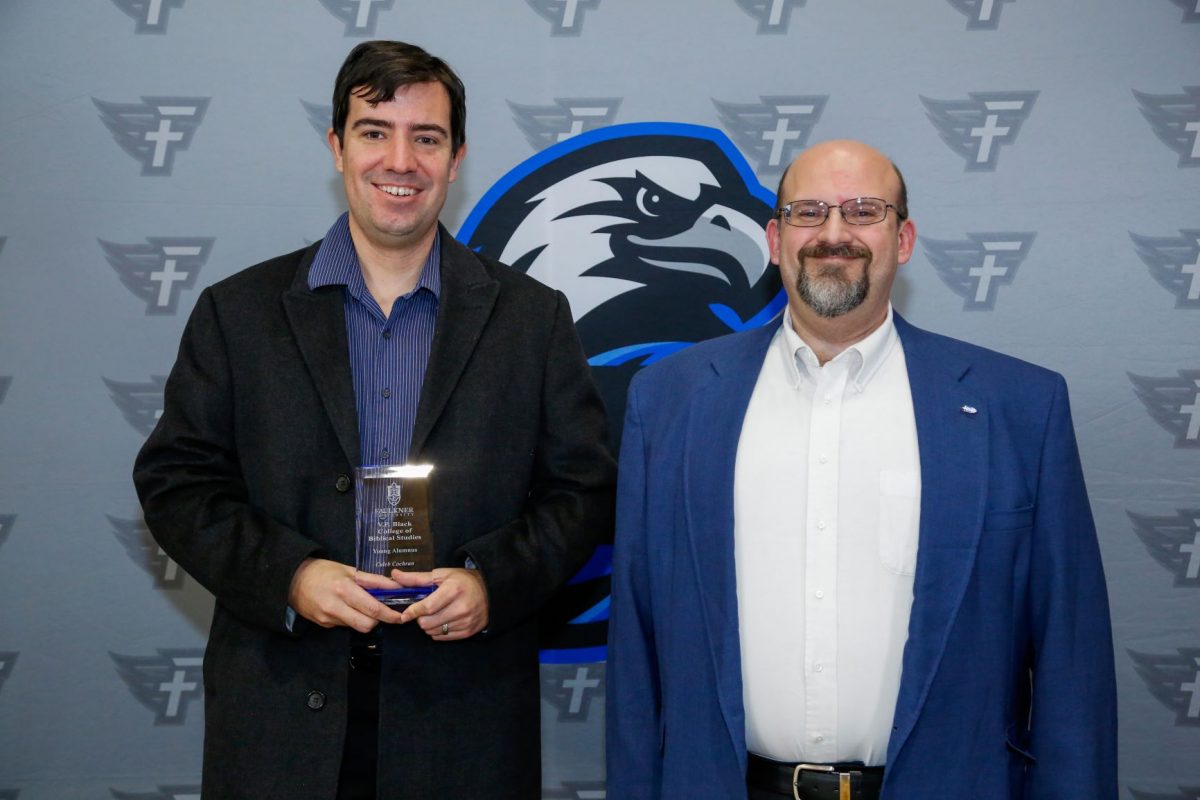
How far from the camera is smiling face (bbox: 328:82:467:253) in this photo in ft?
6.87

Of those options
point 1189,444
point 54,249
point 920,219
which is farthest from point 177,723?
point 1189,444

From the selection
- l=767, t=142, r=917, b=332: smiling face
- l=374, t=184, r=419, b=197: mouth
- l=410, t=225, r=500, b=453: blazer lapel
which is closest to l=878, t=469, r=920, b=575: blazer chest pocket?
l=767, t=142, r=917, b=332: smiling face

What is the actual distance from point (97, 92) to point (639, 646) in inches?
91.0

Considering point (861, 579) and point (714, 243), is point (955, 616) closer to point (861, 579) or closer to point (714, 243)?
point (861, 579)

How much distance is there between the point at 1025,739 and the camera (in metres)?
1.89

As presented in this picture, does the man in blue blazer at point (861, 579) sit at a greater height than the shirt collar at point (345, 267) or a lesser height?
lesser

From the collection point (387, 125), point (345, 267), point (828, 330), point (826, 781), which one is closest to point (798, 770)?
point (826, 781)

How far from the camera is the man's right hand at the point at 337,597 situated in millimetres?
1831

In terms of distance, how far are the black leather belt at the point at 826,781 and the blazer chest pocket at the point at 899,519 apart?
35 cm

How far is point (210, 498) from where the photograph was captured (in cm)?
202

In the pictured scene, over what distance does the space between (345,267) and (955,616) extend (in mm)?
1344

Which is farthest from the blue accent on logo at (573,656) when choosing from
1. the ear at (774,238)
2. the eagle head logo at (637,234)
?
the ear at (774,238)

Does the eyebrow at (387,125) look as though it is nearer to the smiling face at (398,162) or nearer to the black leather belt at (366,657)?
the smiling face at (398,162)

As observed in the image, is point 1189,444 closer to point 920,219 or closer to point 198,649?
point 920,219
